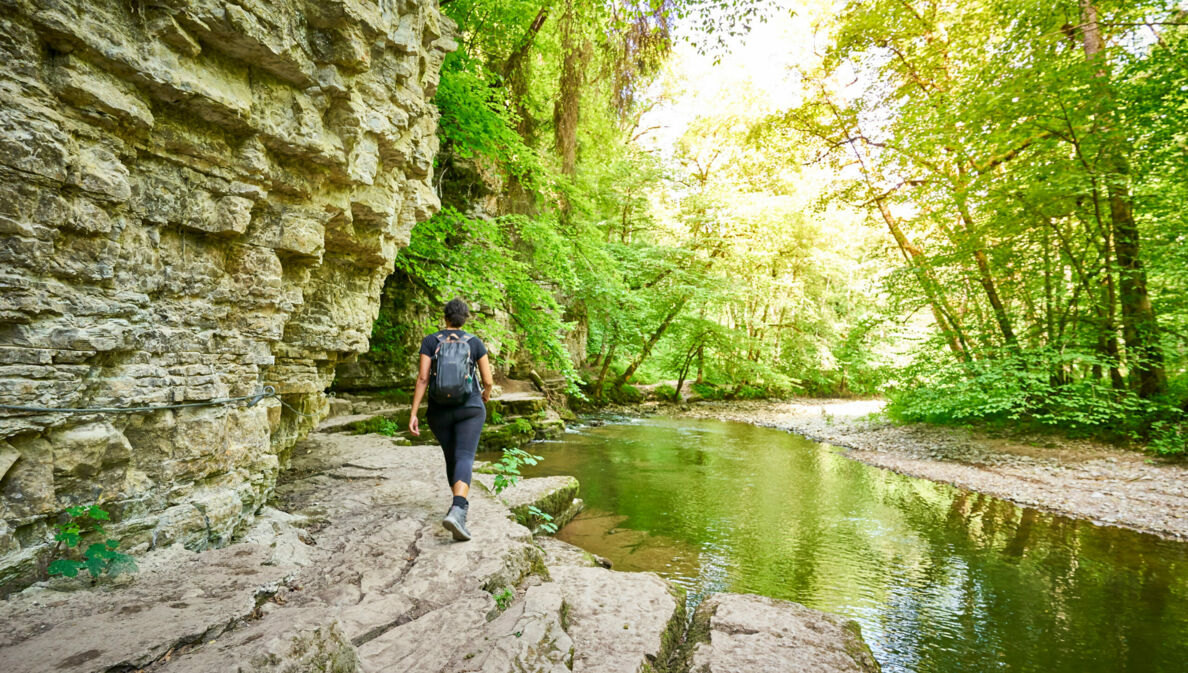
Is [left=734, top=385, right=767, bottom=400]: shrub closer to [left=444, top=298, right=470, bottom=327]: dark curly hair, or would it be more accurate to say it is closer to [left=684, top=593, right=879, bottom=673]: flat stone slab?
[left=684, top=593, right=879, bottom=673]: flat stone slab

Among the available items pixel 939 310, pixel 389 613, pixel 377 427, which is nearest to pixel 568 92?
pixel 377 427

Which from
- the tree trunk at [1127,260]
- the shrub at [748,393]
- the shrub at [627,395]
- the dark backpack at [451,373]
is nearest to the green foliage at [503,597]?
the dark backpack at [451,373]

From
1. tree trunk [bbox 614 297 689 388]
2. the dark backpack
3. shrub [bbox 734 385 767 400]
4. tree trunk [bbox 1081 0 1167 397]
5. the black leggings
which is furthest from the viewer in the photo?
shrub [bbox 734 385 767 400]

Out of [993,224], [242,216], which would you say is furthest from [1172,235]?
[242,216]

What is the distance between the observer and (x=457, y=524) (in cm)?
378

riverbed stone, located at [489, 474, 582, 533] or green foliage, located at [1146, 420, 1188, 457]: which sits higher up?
green foliage, located at [1146, 420, 1188, 457]

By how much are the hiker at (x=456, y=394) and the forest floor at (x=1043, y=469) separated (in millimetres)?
8383

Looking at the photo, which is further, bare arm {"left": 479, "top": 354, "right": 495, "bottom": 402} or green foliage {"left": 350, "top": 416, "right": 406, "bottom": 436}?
green foliage {"left": 350, "top": 416, "right": 406, "bottom": 436}

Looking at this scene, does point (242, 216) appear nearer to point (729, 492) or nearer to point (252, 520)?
point (252, 520)

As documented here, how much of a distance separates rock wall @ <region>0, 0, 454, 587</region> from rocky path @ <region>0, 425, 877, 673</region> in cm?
46

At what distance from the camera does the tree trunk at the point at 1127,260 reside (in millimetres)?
9086

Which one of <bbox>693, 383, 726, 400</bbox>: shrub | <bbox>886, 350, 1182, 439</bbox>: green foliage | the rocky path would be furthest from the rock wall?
<bbox>693, 383, 726, 400</bbox>: shrub

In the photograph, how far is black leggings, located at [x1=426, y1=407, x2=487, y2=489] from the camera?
4.06 m

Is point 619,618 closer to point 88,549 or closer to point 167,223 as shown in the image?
point 88,549
